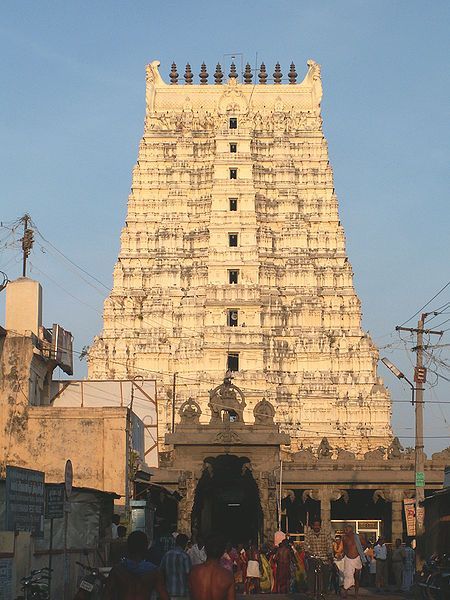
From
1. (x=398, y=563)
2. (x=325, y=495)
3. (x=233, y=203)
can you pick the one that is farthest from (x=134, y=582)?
(x=233, y=203)

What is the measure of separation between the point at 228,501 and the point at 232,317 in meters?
28.6

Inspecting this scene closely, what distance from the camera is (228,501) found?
57688mm

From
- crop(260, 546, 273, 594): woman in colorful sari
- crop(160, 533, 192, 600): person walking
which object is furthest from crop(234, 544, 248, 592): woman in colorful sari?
crop(160, 533, 192, 600): person walking

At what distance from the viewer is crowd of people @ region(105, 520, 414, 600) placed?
522 inches

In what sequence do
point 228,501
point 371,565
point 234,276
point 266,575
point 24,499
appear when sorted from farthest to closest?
point 234,276 → point 228,501 → point 371,565 → point 266,575 → point 24,499

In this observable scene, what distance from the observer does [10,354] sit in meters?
34.2

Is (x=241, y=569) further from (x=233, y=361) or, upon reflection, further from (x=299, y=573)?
(x=233, y=361)

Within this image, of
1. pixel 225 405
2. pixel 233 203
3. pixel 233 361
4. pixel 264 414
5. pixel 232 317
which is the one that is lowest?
pixel 264 414

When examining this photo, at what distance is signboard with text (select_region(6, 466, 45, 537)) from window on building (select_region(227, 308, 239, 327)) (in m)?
64.3

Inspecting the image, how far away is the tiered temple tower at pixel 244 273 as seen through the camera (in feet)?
270

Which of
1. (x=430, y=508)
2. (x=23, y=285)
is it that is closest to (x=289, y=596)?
(x=430, y=508)

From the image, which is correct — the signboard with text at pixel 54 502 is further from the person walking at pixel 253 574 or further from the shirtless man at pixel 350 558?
the person walking at pixel 253 574

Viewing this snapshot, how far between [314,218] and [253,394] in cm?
1641

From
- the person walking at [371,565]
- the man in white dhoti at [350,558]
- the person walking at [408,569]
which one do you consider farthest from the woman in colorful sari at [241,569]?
the man in white dhoti at [350,558]
